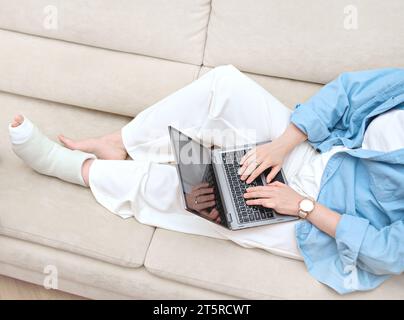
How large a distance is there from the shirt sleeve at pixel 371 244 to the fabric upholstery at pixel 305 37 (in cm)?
55

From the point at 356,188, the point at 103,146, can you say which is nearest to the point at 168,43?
the point at 103,146

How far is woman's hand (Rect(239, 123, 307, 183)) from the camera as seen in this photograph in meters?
1.16

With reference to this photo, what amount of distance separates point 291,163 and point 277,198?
0.17m

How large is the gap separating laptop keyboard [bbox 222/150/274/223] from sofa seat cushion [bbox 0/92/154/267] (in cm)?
Answer: 27

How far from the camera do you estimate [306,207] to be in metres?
1.09

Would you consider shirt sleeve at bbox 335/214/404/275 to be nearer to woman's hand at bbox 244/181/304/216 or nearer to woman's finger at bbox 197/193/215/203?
woman's hand at bbox 244/181/304/216

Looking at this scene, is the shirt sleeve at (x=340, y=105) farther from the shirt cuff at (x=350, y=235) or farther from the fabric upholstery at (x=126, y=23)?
the fabric upholstery at (x=126, y=23)

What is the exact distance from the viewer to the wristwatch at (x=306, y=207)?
42.8 inches

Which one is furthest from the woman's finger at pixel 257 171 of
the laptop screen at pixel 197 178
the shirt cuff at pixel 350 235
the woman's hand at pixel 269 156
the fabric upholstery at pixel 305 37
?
the fabric upholstery at pixel 305 37

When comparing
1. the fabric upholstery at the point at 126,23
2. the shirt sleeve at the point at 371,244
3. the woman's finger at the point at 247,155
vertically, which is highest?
the fabric upholstery at the point at 126,23

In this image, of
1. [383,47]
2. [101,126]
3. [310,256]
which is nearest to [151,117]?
[101,126]

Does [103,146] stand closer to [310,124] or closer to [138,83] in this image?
[138,83]

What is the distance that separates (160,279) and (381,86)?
0.81 m
